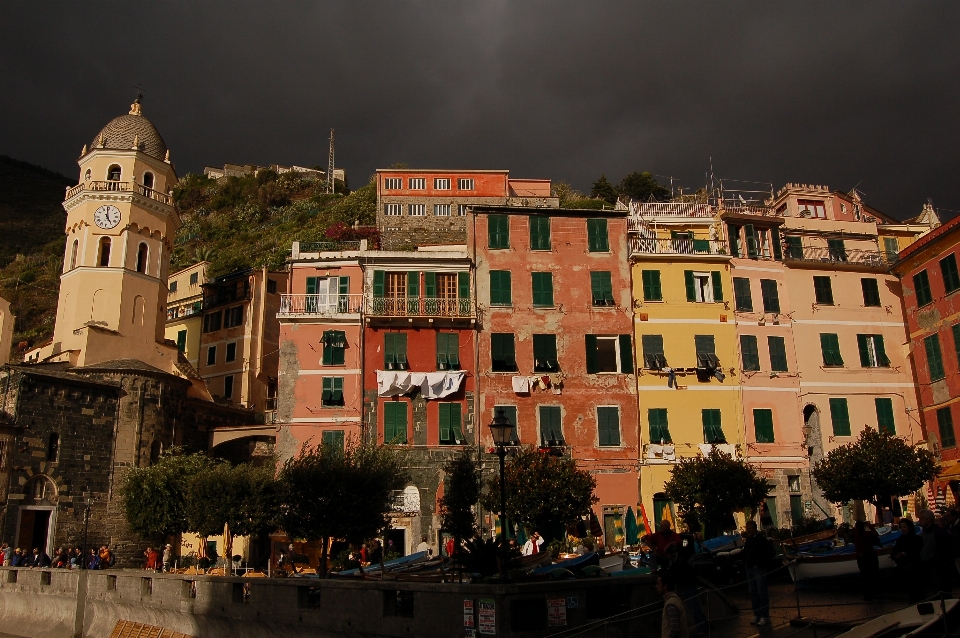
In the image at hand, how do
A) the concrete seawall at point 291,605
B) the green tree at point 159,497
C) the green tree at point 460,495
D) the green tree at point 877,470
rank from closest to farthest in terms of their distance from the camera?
the concrete seawall at point 291,605 → the green tree at point 460,495 → the green tree at point 877,470 → the green tree at point 159,497

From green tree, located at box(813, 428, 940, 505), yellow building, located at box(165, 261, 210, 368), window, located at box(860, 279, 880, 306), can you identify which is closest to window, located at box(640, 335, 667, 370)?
green tree, located at box(813, 428, 940, 505)

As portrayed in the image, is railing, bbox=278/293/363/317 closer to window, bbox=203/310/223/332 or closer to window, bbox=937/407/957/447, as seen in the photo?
window, bbox=203/310/223/332

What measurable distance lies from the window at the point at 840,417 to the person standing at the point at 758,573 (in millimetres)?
23257

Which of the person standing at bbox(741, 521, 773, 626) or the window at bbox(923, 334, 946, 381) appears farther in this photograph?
the window at bbox(923, 334, 946, 381)

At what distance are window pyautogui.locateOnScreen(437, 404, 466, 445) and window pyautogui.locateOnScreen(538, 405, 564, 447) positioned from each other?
341 cm

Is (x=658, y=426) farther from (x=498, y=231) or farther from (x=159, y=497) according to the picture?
(x=159, y=497)

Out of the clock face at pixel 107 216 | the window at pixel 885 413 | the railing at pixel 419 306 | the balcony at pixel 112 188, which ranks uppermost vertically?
the balcony at pixel 112 188

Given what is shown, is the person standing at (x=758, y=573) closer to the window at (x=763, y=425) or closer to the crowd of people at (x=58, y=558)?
the window at (x=763, y=425)

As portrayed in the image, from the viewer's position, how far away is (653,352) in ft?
118

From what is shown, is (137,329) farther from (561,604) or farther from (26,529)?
(561,604)

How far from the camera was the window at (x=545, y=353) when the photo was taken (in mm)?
35594

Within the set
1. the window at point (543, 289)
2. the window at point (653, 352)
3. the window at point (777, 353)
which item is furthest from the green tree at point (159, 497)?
the window at point (777, 353)

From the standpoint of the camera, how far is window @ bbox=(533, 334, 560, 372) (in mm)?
35594

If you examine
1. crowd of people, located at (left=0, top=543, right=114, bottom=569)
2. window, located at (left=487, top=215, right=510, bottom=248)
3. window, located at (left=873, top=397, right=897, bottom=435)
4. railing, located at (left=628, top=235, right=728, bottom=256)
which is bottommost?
crowd of people, located at (left=0, top=543, right=114, bottom=569)
